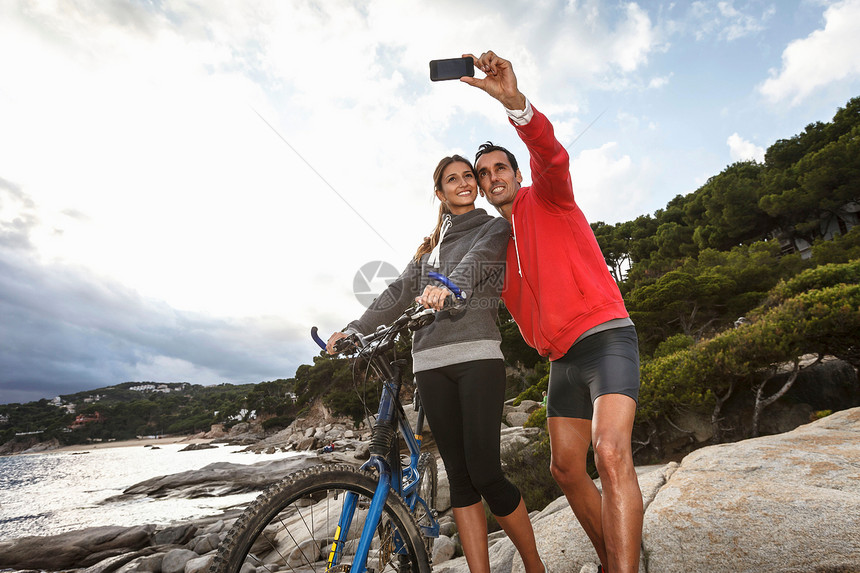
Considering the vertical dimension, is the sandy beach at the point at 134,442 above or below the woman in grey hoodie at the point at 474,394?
below

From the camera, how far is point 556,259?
6.70 feet

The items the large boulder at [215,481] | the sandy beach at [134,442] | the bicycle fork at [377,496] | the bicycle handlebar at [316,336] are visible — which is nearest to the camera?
the bicycle fork at [377,496]

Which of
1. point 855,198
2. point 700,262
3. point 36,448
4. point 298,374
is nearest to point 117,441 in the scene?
point 36,448

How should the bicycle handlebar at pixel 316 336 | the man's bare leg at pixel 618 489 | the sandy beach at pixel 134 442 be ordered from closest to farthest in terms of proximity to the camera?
the man's bare leg at pixel 618 489 → the bicycle handlebar at pixel 316 336 → the sandy beach at pixel 134 442

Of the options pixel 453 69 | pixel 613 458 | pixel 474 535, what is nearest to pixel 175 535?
pixel 474 535

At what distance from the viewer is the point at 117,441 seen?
83.4 meters

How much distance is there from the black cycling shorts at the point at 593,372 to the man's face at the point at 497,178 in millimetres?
1067

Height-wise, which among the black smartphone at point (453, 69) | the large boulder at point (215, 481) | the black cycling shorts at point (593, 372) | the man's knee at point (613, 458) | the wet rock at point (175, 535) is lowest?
the large boulder at point (215, 481)

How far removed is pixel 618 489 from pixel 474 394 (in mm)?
742

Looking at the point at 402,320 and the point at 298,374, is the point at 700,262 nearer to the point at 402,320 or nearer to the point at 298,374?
the point at 402,320

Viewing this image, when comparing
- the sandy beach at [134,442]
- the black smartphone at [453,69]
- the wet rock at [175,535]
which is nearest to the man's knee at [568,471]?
the black smartphone at [453,69]

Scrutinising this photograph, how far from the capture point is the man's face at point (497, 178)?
256 cm

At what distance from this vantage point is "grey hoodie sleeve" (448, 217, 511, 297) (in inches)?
75.4

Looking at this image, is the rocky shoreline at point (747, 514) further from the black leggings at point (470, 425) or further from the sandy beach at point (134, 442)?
the sandy beach at point (134, 442)
